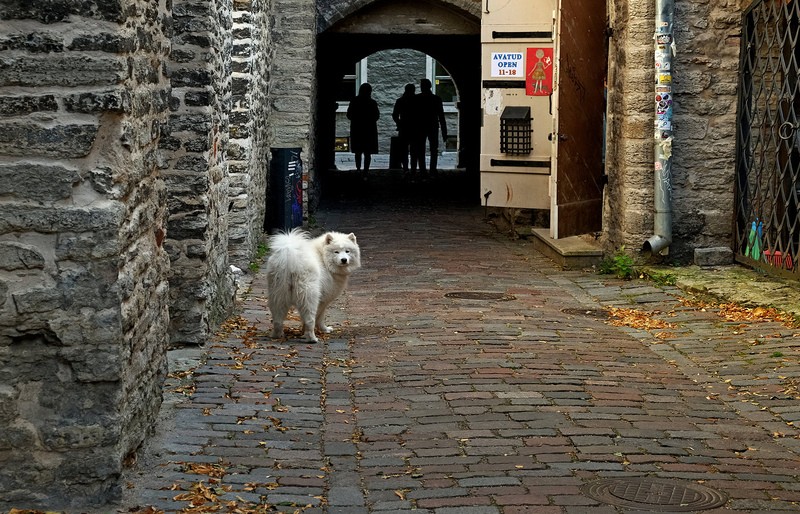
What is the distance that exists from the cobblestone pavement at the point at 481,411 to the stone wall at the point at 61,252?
345 millimetres

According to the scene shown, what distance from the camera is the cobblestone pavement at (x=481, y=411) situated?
5164 millimetres

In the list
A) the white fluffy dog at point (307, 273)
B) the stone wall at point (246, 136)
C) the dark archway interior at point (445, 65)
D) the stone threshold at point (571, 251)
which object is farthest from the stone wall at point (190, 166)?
the dark archway interior at point (445, 65)

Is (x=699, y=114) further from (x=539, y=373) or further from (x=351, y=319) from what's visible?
(x=539, y=373)

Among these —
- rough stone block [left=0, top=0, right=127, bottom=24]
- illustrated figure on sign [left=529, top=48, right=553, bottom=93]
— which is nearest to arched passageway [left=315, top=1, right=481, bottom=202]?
illustrated figure on sign [left=529, top=48, right=553, bottom=93]

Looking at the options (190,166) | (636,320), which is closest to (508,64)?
(636,320)

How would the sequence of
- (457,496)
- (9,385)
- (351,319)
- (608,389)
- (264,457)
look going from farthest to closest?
(351,319) < (608,389) < (264,457) < (457,496) < (9,385)

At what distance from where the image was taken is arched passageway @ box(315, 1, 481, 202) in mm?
18281

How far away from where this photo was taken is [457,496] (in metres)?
5.08

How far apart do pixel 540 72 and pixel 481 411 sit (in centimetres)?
864

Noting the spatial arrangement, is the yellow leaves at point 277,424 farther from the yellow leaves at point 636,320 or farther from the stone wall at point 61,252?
the yellow leaves at point 636,320

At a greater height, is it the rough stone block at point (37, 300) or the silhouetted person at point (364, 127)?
the silhouetted person at point (364, 127)

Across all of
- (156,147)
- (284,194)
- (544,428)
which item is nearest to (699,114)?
(284,194)

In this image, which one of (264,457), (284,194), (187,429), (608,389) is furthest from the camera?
(284,194)

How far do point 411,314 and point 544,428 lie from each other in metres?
3.61
